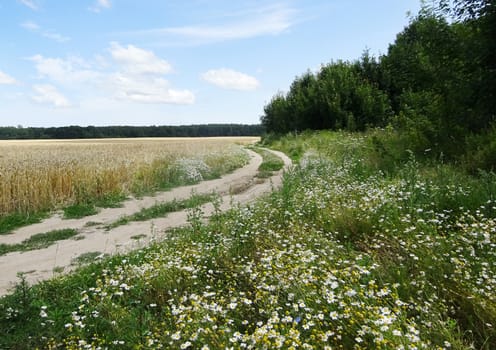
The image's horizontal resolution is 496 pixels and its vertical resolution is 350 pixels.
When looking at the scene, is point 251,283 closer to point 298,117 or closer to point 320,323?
point 320,323

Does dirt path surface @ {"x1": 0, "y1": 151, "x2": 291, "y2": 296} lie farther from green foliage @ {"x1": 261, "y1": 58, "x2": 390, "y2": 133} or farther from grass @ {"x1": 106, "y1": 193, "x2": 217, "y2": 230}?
green foliage @ {"x1": 261, "y1": 58, "x2": 390, "y2": 133}

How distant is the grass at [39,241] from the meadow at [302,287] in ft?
8.76

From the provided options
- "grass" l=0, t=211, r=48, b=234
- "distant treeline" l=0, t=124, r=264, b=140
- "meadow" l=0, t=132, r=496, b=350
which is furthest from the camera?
"distant treeline" l=0, t=124, r=264, b=140

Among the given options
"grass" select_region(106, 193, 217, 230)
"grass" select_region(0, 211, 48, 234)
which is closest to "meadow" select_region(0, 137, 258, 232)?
"grass" select_region(0, 211, 48, 234)

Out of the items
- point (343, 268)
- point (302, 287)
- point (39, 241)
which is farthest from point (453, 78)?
point (39, 241)

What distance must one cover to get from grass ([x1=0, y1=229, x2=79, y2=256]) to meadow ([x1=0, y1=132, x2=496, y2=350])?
267 centimetres

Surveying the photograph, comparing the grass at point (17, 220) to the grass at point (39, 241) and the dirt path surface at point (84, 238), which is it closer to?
the dirt path surface at point (84, 238)

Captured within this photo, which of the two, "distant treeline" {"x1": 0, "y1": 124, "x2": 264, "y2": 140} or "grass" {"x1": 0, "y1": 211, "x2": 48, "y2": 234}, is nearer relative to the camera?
"grass" {"x1": 0, "y1": 211, "x2": 48, "y2": 234}

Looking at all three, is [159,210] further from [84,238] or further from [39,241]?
[39,241]

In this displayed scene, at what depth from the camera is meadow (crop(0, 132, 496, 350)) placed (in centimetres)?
275

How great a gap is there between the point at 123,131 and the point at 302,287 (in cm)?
9997

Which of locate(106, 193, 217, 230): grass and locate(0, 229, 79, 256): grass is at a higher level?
locate(106, 193, 217, 230): grass

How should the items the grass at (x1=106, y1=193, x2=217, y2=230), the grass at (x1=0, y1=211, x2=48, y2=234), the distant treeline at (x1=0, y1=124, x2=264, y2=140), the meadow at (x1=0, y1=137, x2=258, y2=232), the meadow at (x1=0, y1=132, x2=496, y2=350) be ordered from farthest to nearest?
the distant treeline at (x1=0, y1=124, x2=264, y2=140)
the meadow at (x1=0, y1=137, x2=258, y2=232)
the grass at (x1=106, y1=193, x2=217, y2=230)
the grass at (x1=0, y1=211, x2=48, y2=234)
the meadow at (x1=0, y1=132, x2=496, y2=350)

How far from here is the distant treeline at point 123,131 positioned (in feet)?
266
